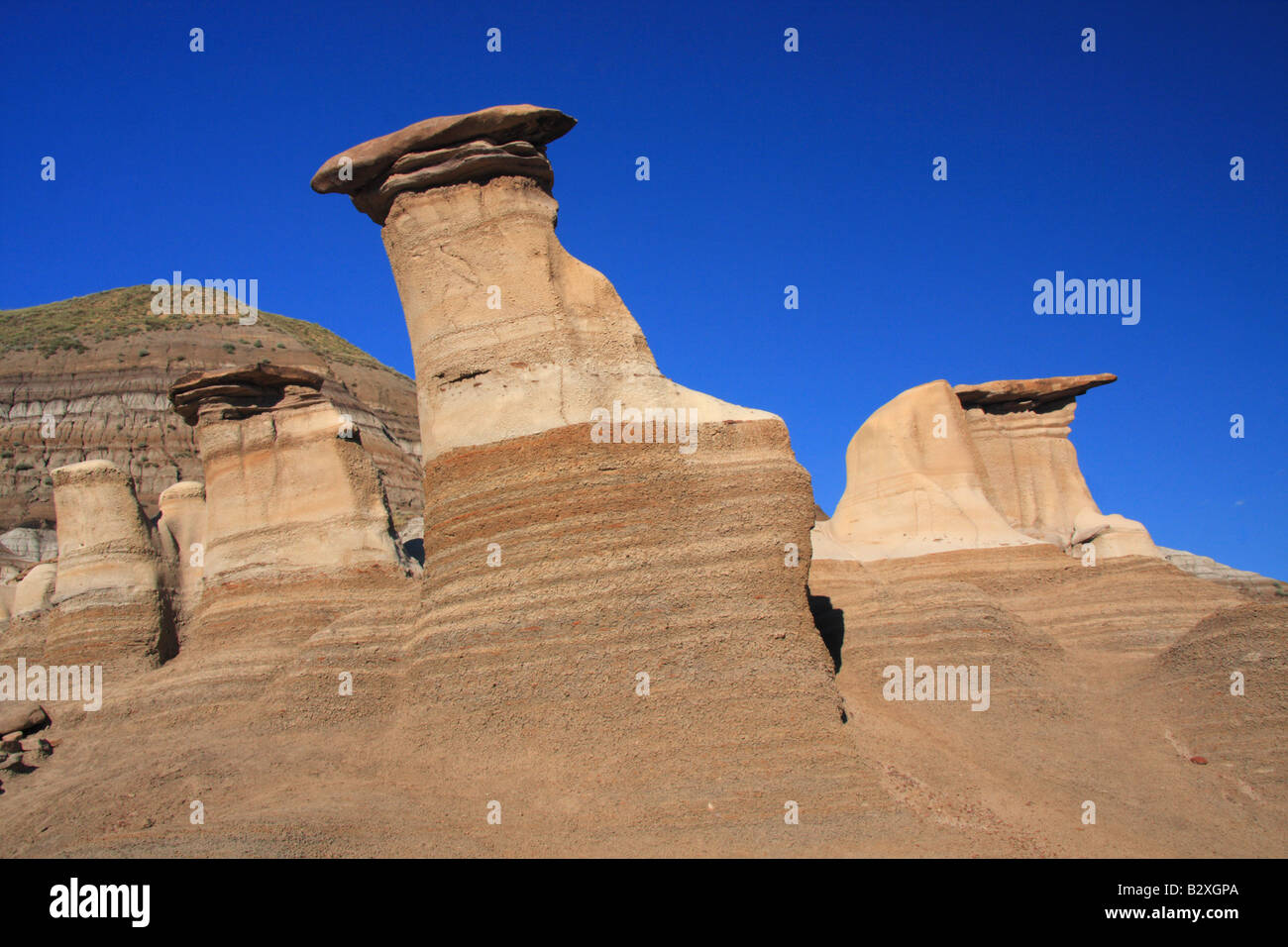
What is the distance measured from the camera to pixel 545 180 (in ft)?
48.1

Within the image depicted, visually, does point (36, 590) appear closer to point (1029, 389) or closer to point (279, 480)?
point (279, 480)

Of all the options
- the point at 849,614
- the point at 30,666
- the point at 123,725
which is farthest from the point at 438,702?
the point at 30,666

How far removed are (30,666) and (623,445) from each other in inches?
485

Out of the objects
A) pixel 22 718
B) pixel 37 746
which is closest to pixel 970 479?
pixel 37 746

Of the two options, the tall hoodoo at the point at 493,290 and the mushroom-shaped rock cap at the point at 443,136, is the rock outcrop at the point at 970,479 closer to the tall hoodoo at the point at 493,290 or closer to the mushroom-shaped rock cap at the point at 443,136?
the tall hoodoo at the point at 493,290

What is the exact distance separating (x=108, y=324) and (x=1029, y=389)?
4779 centimetres

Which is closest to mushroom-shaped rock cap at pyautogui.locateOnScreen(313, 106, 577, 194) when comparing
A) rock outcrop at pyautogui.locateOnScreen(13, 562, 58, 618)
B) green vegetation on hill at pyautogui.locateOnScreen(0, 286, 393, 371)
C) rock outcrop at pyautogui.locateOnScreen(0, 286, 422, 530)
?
rock outcrop at pyautogui.locateOnScreen(13, 562, 58, 618)

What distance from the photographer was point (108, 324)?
53.7 m

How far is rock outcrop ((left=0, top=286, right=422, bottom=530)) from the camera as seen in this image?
42219 mm

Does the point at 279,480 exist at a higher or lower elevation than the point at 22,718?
higher

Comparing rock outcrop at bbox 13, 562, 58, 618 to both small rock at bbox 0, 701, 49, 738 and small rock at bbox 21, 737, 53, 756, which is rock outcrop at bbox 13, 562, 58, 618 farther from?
small rock at bbox 21, 737, 53, 756

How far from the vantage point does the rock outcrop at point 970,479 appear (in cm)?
2200

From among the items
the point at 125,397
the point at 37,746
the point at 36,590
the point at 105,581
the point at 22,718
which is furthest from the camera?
the point at 125,397

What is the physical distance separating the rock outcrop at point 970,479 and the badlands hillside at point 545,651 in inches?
102
